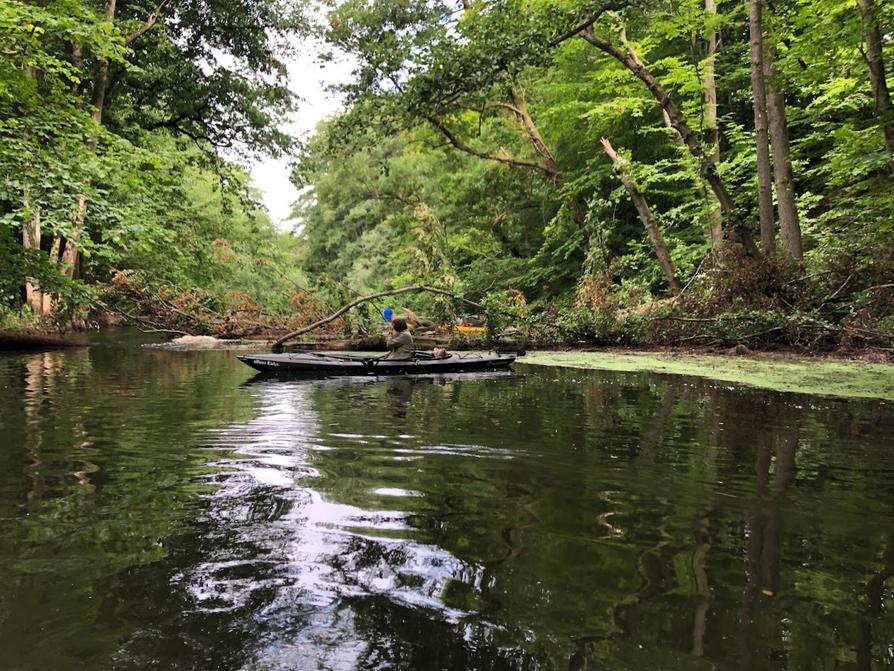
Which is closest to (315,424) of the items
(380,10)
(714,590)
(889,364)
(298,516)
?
(298,516)

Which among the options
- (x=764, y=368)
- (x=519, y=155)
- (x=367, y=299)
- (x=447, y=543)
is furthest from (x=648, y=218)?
(x=447, y=543)

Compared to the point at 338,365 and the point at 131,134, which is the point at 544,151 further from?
the point at 131,134

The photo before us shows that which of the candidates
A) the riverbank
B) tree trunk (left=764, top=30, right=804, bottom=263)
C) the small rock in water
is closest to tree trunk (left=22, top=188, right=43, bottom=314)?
the small rock in water

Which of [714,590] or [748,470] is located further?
[748,470]

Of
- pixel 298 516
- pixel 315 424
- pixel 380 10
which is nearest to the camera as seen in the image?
pixel 298 516

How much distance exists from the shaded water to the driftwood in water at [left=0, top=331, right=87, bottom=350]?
403 inches

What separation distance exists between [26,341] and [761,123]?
55.5ft

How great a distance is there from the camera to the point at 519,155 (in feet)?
62.6

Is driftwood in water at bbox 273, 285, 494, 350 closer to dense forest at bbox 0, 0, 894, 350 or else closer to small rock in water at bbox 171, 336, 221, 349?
dense forest at bbox 0, 0, 894, 350

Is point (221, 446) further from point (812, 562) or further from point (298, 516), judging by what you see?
point (812, 562)

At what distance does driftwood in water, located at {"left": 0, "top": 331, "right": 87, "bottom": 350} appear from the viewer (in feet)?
44.8

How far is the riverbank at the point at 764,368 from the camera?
23.6 feet

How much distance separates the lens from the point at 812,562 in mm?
2479

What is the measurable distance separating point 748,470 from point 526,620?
260cm
